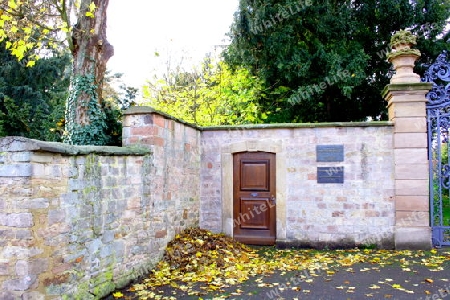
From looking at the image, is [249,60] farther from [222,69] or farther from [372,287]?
[372,287]

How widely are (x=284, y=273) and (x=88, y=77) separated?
15.0 feet

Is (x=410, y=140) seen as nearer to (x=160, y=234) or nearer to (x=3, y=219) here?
(x=160, y=234)

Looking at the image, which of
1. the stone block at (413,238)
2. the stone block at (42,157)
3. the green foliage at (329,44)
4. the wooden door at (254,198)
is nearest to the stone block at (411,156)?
the stone block at (413,238)

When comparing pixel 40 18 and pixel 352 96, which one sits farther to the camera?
pixel 352 96

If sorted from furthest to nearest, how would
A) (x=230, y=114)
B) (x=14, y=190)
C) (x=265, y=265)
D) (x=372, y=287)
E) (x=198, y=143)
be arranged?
(x=230, y=114), (x=198, y=143), (x=265, y=265), (x=372, y=287), (x=14, y=190)

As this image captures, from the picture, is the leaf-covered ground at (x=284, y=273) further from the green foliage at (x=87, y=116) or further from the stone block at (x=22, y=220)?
the green foliage at (x=87, y=116)

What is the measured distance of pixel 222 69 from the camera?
Result: 13.3 meters

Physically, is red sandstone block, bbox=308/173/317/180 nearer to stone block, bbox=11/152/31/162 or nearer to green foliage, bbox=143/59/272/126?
green foliage, bbox=143/59/272/126

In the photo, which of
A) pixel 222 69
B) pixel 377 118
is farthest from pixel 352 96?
pixel 222 69

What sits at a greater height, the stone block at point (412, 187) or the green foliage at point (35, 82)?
the green foliage at point (35, 82)

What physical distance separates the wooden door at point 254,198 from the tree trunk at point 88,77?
3.00 m

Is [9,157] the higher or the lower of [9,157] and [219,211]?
→ the higher

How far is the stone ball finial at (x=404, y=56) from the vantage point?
7492 millimetres

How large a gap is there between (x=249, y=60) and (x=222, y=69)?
2.27 m
